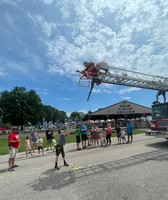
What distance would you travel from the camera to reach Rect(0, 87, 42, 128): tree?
59750mm

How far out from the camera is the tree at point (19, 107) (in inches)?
2352

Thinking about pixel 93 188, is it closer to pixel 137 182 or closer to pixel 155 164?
pixel 137 182

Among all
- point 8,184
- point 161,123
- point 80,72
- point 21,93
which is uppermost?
point 21,93

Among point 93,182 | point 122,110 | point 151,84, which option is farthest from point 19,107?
point 93,182

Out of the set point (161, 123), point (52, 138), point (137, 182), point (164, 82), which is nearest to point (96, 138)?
point (52, 138)

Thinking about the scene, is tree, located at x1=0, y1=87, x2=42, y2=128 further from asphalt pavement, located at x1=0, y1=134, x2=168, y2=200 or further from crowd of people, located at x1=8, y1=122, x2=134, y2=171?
asphalt pavement, located at x1=0, y1=134, x2=168, y2=200

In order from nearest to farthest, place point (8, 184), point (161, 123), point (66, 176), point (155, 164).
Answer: point (8, 184)
point (66, 176)
point (155, 164)
point (161, 123)

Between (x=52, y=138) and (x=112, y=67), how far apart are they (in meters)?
10.4

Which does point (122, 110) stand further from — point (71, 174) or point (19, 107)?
point (19, 107)

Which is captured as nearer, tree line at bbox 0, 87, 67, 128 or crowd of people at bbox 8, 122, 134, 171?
crowd of people at bbox 8, 122, 134, 171

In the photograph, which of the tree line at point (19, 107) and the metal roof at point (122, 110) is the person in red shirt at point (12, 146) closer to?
the metal roof at point (122, 110)

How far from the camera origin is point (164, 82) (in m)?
25.9

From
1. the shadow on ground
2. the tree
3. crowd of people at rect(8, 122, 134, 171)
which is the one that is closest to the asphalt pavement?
the shadow on ground

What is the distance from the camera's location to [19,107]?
60.8m
